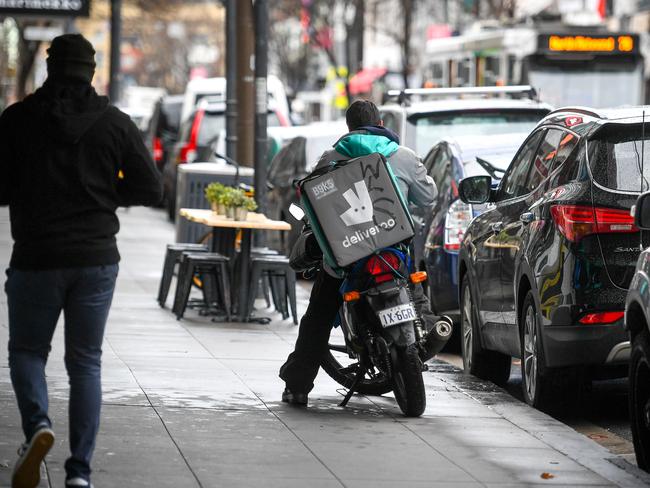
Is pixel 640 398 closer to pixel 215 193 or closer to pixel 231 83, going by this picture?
pixel 215 193

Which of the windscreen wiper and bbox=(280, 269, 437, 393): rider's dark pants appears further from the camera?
the windscreen wiper

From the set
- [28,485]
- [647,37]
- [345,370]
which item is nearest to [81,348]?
[28,485]

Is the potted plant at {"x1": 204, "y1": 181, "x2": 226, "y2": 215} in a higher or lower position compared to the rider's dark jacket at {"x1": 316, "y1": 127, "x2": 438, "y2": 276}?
lower

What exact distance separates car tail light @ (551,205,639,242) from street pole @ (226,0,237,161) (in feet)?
32.4

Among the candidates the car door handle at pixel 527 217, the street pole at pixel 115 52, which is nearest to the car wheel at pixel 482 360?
the car door handle at pixel 527 217

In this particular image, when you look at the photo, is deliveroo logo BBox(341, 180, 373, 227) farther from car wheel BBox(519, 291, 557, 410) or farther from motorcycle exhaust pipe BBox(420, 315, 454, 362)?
car wheel BBox(519, 291, 557, 410)

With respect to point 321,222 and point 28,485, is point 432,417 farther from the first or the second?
point 28,485

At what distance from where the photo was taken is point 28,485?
6.12 metres

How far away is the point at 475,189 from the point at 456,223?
7.03 feet

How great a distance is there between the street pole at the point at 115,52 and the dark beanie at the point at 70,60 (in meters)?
35.7

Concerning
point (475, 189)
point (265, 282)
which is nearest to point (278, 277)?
point (265, 282)

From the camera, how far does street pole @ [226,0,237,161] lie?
18.6m

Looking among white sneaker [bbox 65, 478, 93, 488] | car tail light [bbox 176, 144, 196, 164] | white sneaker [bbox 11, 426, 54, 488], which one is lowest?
car tail light [bbox 176, 144, 196, 164]

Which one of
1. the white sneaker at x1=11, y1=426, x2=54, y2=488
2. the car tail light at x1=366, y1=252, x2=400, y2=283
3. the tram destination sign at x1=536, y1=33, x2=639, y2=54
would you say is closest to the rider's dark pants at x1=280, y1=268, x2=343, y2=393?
the car tail light at x1=366, y1=252, x2=400, y2=283
